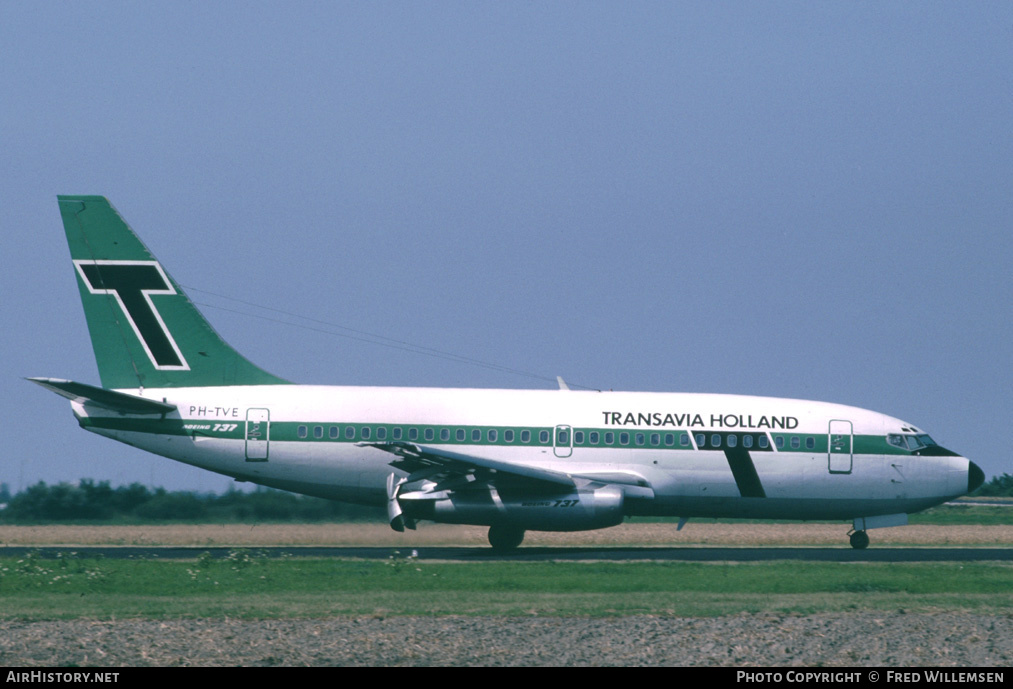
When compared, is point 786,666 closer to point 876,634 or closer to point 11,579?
point 876,634

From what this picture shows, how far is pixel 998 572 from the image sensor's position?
2223 centimetres

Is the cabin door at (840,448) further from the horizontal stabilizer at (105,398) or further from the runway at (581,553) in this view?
the horizontal stabilizer at (105,398)

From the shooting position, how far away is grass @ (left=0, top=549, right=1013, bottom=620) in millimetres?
16516

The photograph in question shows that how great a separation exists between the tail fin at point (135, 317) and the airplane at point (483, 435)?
0.12 ft

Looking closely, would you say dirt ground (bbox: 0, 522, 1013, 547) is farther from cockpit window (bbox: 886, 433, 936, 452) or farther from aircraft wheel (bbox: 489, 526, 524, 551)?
cockpit window (bbox: 886, 433, 936, 452)

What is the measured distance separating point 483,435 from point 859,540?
995 centimetres

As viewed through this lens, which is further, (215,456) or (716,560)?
(215,456)

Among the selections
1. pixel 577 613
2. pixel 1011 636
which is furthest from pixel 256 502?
pixel 1011 636

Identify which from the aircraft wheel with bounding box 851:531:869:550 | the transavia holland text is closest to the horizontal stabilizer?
the transavia holland text

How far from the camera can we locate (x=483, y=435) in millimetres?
27891

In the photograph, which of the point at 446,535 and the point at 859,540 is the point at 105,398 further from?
the point at 859,540

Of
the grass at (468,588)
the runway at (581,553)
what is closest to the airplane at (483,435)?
the runway at (581,553)

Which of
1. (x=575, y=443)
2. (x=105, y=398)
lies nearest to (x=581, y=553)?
(x=575, y=443)
